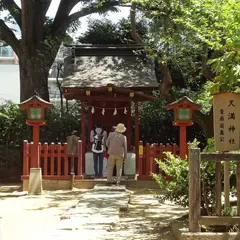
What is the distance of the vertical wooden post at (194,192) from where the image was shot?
641 centimetres

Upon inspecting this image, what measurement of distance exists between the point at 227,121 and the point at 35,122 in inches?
315

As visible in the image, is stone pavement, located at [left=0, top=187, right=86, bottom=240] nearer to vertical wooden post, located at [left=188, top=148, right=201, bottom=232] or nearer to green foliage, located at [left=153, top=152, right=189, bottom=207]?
green foliage, located at [left=153, top=152, right=189, bottom=207]

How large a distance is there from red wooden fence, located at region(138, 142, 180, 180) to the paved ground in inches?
69.7

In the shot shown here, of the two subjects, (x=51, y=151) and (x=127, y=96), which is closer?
(x=51, y=151)

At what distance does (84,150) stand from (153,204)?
5068 mm

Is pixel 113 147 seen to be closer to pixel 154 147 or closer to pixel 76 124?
pixel 154 147

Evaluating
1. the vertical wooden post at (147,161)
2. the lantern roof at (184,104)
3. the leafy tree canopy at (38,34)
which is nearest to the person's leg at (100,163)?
the vertical wooden post at (147,161)

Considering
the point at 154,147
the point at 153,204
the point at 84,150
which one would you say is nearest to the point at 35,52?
the point at 84,150

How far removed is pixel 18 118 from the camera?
17.8m

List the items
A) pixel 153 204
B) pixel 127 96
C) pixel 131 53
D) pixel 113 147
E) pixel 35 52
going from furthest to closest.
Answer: pixel 35 52 < pixel 131 53 < pixel 127 96 < pixel 113 147 < pixel 153 204

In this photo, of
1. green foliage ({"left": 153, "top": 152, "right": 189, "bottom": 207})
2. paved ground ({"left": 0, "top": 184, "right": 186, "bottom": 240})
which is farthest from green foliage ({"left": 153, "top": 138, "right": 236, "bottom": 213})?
paved ground ({"left": 0, "top": 184, "right": 186, "bottom": 240})

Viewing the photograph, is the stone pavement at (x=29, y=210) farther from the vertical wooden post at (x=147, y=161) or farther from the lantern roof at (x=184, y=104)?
the lantern roof at (x=184, y=104)

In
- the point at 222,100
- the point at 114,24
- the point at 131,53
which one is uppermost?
the point at 114,24

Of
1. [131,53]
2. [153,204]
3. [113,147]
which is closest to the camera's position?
[153,204]
